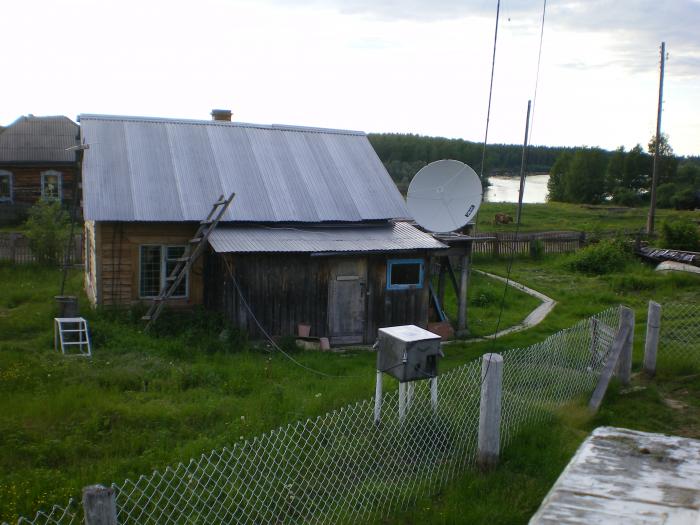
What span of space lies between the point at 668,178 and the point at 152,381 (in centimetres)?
7105

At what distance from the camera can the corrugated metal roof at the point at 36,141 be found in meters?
34.8

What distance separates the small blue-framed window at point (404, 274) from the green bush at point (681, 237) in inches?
679

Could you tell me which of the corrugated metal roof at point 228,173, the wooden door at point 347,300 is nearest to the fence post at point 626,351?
the wooden door at point 347,300

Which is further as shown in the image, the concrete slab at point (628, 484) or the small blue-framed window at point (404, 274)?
the small blue-framed window at point (404, 274)

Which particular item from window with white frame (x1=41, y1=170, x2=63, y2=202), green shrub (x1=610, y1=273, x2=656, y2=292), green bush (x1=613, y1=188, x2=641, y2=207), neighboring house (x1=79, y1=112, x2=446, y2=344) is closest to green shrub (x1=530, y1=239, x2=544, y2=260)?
green shrub (x1=610, y1=273, x2=656, y2=292)

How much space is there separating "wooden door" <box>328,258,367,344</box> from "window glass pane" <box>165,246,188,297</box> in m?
3.38

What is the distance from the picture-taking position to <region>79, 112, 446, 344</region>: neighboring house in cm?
1467

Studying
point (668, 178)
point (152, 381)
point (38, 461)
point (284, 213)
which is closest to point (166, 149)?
point (284, 213)

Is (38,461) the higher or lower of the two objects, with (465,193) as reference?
lower

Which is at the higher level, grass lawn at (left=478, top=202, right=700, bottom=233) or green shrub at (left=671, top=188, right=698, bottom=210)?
green shrub at (left=671, top=188, right=698, bottom=210)

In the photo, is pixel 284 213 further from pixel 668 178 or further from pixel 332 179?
pixel 668 178

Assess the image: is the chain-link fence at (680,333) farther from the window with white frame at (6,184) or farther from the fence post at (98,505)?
the window with white frame at (6,184)

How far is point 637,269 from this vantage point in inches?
1006

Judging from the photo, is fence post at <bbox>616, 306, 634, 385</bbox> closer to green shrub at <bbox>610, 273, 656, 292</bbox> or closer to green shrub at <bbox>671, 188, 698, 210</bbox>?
green shrub at <bbox>610, 273, 656, 292</bbox>
